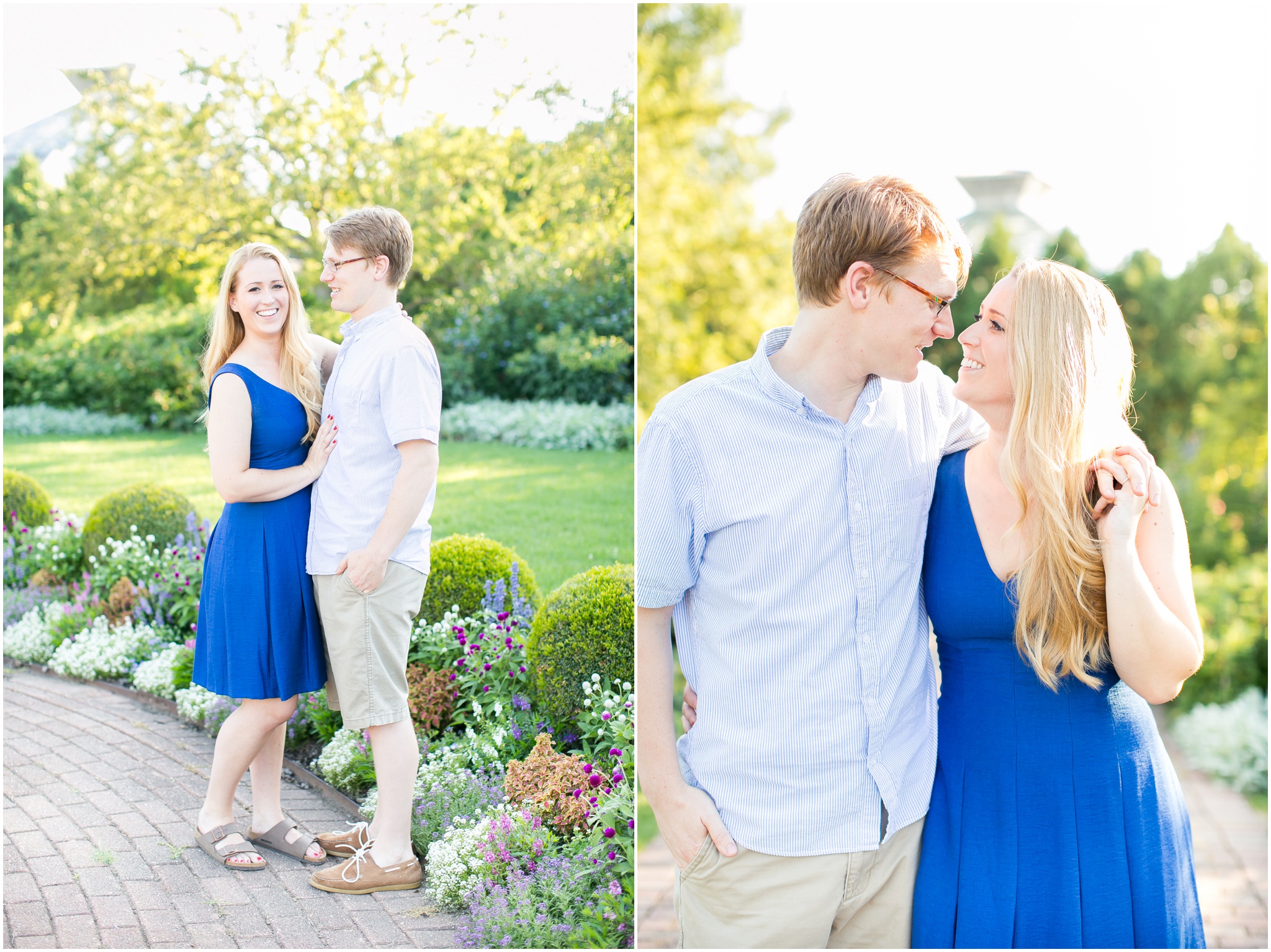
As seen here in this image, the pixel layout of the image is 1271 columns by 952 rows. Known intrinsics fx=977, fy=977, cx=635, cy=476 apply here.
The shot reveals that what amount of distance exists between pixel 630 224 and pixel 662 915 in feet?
9.65

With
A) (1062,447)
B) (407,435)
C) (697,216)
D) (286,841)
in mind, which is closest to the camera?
(1062,447)

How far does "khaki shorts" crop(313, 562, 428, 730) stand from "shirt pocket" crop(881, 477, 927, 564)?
1.52 metres

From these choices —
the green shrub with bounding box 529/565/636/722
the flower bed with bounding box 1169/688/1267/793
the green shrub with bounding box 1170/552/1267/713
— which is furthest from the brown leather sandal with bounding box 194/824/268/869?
the green shrub with bounding box 1170/552/1267/713

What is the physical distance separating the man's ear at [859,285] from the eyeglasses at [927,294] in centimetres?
3

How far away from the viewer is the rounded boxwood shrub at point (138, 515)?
14.7 feet

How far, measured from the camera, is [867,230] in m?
2.00

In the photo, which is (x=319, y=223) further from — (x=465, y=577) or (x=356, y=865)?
(x=356, y=865)

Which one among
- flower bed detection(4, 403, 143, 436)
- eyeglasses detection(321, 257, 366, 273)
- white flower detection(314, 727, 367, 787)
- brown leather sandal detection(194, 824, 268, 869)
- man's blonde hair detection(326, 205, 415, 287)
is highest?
man's blonde hair detection(326, 205, 415, 287)

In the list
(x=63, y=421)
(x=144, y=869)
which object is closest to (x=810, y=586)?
(x=144, y=869)

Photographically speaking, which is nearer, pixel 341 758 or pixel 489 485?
pixel 341 758

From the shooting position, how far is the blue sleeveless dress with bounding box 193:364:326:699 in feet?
9.70

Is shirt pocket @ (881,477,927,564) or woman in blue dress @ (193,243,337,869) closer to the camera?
shirt pocket @ (881,477,927,564)

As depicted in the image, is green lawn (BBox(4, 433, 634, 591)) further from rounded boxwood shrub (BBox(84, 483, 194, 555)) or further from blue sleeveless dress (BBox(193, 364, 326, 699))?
blue sleeveless dress (BBox(193, 364, 326, 699))

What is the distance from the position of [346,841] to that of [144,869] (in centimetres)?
60
